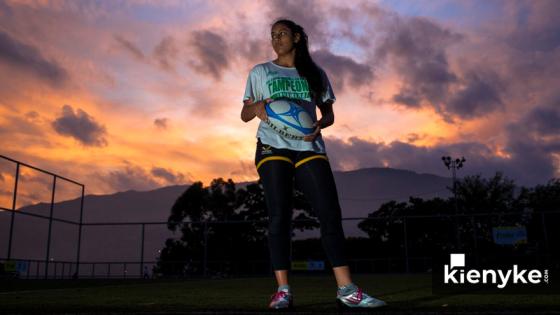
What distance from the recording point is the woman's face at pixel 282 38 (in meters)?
2.96

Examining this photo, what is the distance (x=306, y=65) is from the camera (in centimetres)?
297

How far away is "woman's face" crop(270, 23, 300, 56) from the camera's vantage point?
9.70ft

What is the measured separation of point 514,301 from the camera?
2861mm

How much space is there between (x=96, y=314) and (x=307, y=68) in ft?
5.35

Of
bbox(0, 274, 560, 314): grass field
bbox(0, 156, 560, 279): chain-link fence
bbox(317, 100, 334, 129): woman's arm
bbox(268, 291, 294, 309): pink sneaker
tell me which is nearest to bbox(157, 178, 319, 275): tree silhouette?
bbox(0, 156, 560, 279): chain-link fence

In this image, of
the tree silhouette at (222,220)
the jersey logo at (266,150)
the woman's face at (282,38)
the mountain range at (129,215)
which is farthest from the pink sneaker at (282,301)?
the tree silhouette at (222,220)

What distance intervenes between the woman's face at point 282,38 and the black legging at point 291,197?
58cm

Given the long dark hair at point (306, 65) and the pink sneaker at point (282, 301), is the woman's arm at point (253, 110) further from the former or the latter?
the pink sneaker at point (282, 301)

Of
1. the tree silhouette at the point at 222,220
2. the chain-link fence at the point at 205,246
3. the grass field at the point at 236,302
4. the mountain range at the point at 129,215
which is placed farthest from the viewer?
the tree silhouette at the point at 222,220

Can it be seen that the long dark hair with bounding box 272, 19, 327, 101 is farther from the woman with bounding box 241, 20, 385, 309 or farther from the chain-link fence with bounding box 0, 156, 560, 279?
the chain-link fence with bounding box 0, 156, 560, 279

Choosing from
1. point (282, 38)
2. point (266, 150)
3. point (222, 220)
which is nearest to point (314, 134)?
point (266, 150)

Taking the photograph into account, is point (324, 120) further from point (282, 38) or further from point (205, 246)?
point (205, 246)

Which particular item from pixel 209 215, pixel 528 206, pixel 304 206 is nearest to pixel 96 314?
pixel 304 206

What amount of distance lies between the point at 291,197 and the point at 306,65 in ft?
2.41
